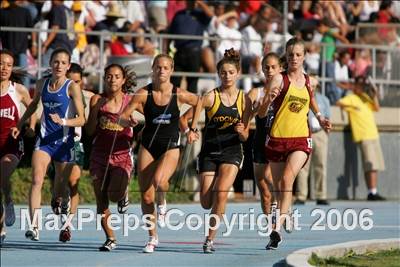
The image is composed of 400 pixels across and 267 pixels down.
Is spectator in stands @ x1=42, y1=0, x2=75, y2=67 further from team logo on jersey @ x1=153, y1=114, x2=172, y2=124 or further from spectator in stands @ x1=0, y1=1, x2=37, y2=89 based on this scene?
team logo on jersey @ x1=153, y1=114, x2=172, y2=124

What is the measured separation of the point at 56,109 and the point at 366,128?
12599 mm

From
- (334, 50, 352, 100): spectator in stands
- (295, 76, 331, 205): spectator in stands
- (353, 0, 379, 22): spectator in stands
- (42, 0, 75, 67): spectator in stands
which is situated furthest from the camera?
(353, 0, 379, 22): spectator in stands

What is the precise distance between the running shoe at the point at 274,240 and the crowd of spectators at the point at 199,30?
8.71 m

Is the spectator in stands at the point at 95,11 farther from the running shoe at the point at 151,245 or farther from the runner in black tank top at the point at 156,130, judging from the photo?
the running shoe at the point at 151,245

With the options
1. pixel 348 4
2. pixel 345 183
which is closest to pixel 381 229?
pixel 345 183

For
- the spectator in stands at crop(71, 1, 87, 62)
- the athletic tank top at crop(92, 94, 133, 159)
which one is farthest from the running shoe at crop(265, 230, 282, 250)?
the spectator in stands at crop(71, 1, 87, 62)

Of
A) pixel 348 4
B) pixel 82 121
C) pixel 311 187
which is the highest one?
pixel 348 4

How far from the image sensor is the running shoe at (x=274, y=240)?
15.7m

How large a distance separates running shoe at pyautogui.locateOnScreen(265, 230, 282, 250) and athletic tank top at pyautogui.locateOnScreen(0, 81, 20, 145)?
318 cm

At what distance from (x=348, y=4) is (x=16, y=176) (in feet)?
31.0

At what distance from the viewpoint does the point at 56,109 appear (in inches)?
631

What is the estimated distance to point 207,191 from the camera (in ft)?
52.3

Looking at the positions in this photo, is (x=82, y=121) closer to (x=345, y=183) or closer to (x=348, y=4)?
(x=345, y=183)

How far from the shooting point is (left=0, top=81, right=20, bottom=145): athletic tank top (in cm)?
1588
